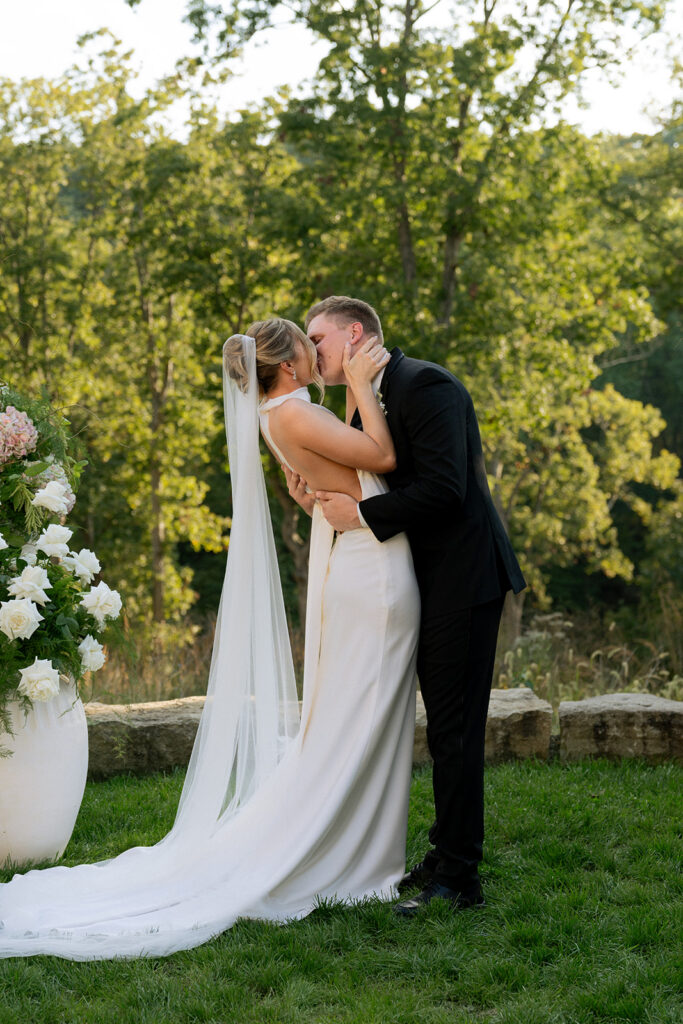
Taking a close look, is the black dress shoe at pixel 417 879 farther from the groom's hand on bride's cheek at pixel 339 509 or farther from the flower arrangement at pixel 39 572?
the flower arrangement at pixel 39 572

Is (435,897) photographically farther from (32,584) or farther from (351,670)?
(32,584)

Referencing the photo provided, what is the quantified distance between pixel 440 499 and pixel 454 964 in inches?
62.7

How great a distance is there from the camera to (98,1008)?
314cm

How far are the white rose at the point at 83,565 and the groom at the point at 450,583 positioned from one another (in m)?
1.51

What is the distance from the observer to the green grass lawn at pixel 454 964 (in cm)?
311

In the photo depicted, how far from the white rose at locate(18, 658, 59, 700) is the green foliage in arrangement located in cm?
602

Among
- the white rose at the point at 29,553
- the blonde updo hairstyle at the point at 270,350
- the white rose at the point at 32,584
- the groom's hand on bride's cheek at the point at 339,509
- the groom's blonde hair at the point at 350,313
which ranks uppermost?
the groom's blonde hair at the point at 350,313

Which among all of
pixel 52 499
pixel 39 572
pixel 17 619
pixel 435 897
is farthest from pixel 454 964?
pixel 52 499

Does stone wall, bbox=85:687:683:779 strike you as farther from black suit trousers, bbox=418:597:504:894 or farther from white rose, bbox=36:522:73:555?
black suit trousers, bbox=418:597:504:894

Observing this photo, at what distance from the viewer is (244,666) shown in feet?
14.7

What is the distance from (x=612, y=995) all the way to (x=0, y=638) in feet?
9.20

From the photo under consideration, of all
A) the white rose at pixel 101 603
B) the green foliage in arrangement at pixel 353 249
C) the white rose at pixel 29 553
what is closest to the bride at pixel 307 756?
the white rose at pixel 101 603

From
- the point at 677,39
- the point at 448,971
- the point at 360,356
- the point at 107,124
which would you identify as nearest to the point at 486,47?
the point at 677,39

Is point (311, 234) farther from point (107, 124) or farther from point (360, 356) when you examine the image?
point (360, 356)
